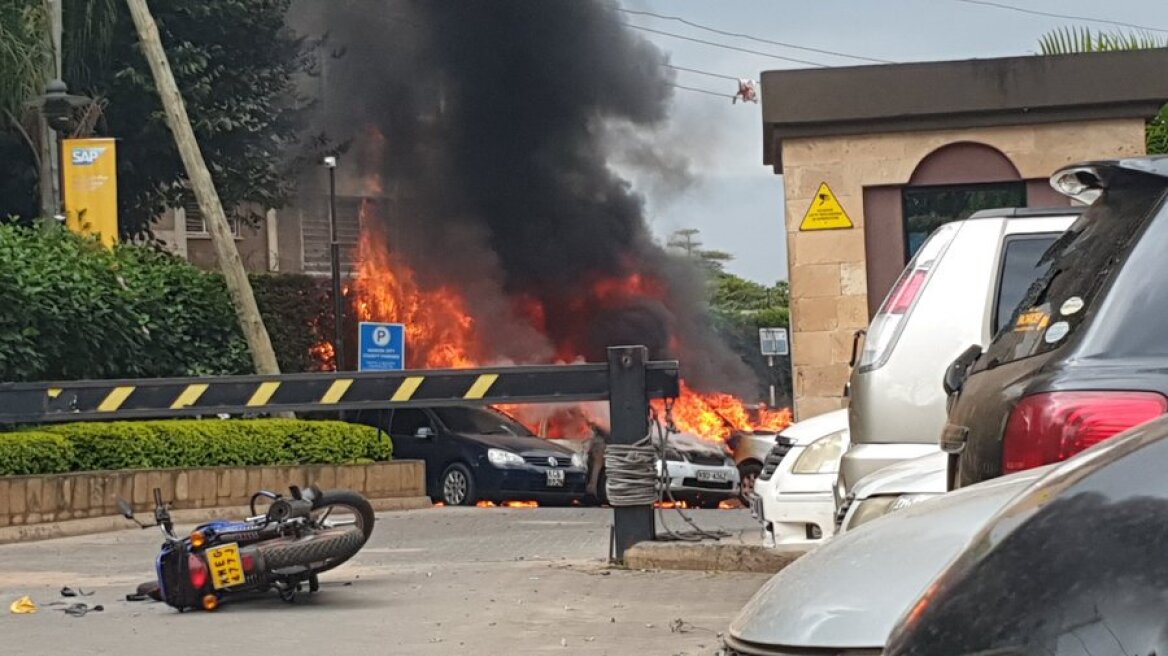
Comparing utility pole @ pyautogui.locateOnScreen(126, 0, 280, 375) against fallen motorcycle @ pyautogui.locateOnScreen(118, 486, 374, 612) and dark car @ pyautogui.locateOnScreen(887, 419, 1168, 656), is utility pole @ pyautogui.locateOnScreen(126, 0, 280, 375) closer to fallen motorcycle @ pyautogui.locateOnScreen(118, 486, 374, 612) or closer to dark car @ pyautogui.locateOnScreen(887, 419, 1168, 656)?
fallen motorcycle @ pyautogui.locateOnScreen(118, 486, 374, 612)

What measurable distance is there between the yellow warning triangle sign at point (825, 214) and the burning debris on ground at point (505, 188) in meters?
19.6

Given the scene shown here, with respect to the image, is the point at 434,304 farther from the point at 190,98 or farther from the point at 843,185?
the point at 843,185

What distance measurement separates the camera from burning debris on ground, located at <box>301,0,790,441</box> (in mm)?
34906

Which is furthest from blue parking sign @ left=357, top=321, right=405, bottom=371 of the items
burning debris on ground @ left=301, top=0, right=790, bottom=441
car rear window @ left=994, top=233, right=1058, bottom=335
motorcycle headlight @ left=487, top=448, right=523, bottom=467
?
car rear window @ left=994, top=233, right=1058, bottom=335

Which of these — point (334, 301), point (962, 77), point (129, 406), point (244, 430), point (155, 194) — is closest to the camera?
point (129, 406)

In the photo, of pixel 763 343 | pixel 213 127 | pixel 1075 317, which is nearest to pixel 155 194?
pixel 213 127

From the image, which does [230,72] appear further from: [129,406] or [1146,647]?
[1146,647]

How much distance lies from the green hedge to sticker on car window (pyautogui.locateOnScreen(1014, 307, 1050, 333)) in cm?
1326

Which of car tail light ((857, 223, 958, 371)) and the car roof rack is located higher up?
the car roof rack

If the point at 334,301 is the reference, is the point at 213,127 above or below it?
above

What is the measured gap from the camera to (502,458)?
22.0 meters

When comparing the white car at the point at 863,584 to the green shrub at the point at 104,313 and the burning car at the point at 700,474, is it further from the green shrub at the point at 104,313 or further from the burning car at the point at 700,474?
the burning car at the point at 700,474

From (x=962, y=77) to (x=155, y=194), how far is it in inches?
877

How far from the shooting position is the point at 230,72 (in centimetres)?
3241
